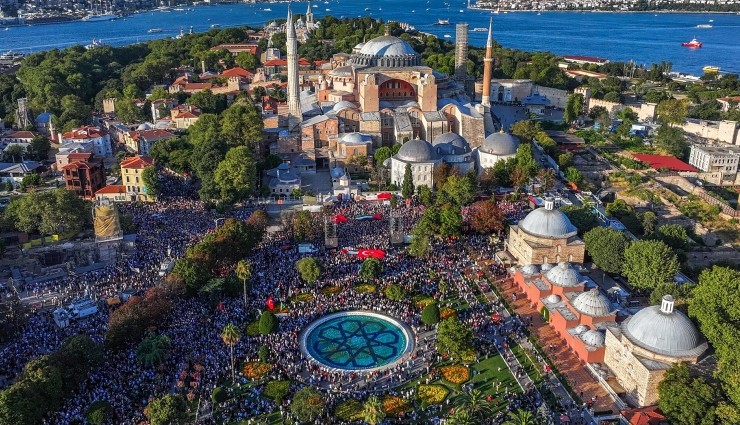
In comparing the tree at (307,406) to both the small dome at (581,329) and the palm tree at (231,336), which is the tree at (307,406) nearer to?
the palm tree at (231,336)

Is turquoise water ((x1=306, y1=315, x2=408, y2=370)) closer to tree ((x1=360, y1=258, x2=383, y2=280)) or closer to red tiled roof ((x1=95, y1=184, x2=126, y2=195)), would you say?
tree ((x1=360, y1=258, x2=383, y2=280))

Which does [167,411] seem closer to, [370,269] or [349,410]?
[349,410]

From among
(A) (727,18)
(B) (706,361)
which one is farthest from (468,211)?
(A) (727,18)

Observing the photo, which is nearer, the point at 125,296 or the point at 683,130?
the point at 125,296

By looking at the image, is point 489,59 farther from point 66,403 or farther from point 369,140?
point 66,403

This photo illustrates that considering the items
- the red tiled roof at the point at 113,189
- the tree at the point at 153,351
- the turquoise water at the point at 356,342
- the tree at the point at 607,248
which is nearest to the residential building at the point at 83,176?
the red tiled roof at the point at 113,189
